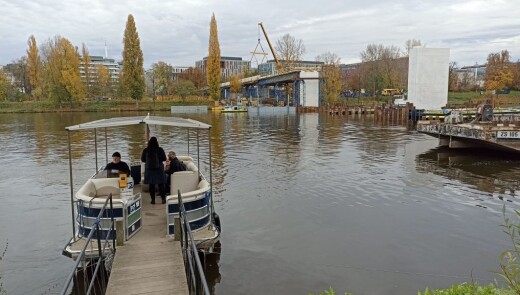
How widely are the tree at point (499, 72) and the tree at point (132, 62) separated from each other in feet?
248

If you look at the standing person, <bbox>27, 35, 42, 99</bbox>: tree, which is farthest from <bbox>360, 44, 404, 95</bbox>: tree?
the standing person

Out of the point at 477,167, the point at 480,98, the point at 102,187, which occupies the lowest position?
the point at 477,167

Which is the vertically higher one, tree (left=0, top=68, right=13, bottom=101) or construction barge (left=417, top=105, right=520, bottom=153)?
tree (left=0, top=68, right=13, bottom=101)

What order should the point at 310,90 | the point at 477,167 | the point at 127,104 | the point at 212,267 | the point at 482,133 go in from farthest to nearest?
the point at 127,104 < the point at 310,90 < the point at 482,133 < the point at 477,167 < the point at 212,267

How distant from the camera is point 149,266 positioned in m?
7.46

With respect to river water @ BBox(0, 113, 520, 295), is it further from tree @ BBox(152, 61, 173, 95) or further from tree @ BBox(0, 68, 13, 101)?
tree @ BBox(152, 61, 173, 95)

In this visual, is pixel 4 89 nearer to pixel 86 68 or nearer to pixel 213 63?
pixel 86 68

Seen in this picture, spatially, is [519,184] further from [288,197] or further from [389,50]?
[389,50]

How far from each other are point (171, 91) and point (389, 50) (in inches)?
2373

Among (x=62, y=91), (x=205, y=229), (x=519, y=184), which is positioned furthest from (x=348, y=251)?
(x=62, y=91)

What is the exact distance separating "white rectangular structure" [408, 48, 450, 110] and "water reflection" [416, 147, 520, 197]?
25037mm

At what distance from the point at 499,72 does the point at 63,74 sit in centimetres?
9057

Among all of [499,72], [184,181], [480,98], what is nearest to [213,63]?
[480,98]

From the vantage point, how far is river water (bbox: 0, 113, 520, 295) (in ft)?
30.6
